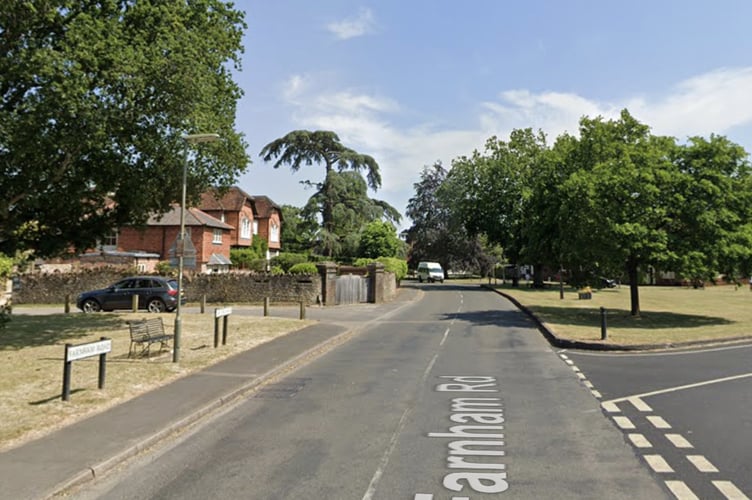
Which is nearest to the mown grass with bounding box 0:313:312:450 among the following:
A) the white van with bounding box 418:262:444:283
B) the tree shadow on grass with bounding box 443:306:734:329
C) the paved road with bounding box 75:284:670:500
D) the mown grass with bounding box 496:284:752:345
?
the paved road with bounding box 75:284:670:500

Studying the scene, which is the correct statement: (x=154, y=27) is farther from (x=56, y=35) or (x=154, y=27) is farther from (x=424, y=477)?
(x=424, y=477)

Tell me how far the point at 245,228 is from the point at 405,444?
5449 centimetres

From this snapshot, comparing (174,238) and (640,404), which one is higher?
(174,238)

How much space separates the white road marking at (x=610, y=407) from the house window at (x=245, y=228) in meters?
52.5

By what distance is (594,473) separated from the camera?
18.9 feet

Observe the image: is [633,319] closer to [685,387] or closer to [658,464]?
[685,387]

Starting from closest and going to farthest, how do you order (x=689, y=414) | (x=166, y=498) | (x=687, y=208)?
1. (x=166, y=498)
2. (x=689, y=414)
3. (x=687, y=208)

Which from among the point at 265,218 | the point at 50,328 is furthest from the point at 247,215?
the point at 50,328

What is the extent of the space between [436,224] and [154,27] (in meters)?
70.7

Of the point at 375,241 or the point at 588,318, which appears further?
the point at 375,241

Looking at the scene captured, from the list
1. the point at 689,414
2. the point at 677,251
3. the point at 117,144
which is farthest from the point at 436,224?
the point at 689,414

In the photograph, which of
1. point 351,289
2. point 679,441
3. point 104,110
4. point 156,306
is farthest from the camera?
point 351,289

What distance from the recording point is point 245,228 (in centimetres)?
5909

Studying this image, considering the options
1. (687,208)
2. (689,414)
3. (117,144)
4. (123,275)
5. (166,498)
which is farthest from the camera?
(123,275)
